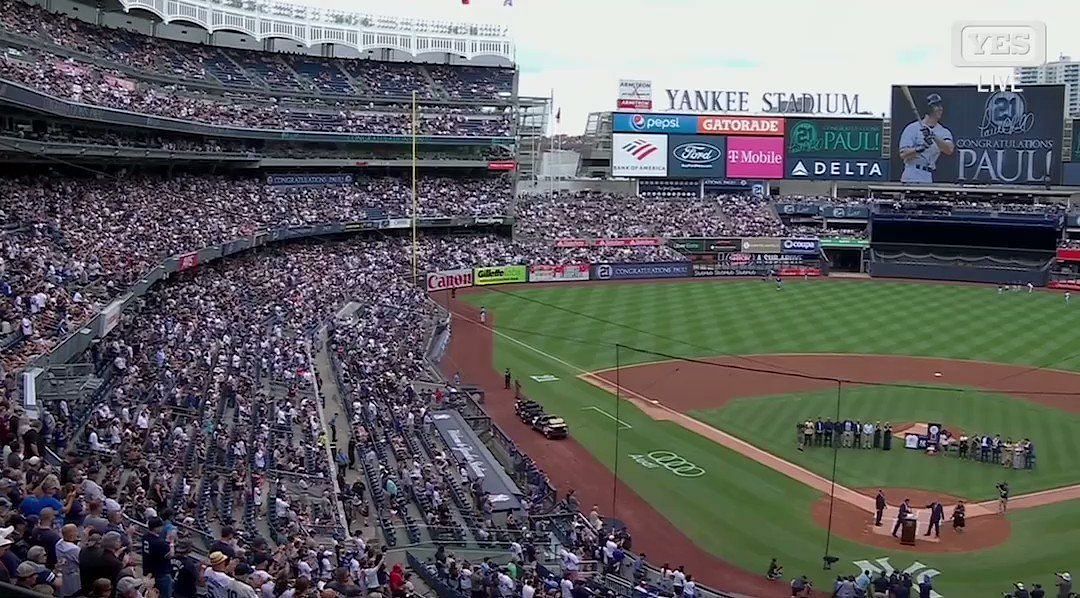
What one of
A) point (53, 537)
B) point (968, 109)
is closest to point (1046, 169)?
point (968, 109)

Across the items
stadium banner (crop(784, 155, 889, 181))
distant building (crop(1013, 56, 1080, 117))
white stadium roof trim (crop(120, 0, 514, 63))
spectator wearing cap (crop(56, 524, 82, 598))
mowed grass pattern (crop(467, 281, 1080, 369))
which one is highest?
distant building (crop(1013, 56, 1080, 117))

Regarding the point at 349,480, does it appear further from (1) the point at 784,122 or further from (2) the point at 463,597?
(1) the point at 784,122

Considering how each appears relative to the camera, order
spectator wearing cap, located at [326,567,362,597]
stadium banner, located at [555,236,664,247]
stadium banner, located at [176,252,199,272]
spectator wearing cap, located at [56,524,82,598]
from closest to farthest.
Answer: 1. spectator wearing cap, located at [56,524,82,598]
2. spectator wearing cap, located at [326,567,362,597]
3. stadium banner, located at [176,252,199,272]
4. stadium banner, located at [555,236,664,247]

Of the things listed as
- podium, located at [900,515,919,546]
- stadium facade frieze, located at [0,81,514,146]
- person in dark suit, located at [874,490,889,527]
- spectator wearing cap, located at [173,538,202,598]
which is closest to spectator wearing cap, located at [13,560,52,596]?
spectator wearing cap, located at [173,538,202,598]

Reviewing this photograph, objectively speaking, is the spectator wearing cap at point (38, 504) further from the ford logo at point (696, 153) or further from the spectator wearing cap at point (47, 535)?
the ford logo at point (696, 153)

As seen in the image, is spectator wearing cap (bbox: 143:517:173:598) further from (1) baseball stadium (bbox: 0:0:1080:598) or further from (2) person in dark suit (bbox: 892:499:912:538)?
(2) person in dark suit (bbox: 892:499:912:538)

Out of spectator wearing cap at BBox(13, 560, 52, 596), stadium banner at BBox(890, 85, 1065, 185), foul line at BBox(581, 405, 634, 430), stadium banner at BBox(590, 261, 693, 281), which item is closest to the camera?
spectator wearing cap at BBox(13, 560, 52, 596)

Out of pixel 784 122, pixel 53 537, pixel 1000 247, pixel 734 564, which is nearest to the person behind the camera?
pixel 53 537

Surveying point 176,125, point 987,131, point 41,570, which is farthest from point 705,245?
point 41,570
